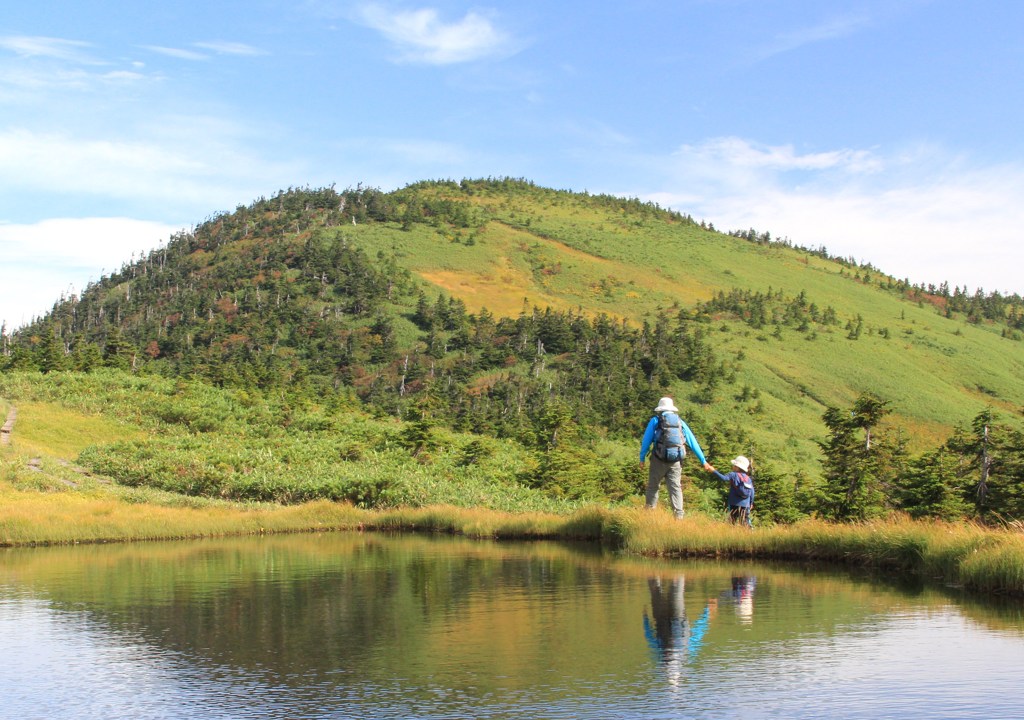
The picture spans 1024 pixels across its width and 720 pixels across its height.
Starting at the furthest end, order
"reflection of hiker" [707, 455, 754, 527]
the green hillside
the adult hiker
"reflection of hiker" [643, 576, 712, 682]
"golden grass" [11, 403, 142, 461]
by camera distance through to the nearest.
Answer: the green hillside
"golden grass" [11, 403, 142, 461]
"reflection of hiker" [707, 455, 754, 527]
the adult hiker
"reflection of hiker" [643, 576, 712, 682]

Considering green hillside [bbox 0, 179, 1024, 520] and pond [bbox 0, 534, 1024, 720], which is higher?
green hillside [bbox 0, 179, 1024, 520]

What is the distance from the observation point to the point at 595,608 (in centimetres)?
1098

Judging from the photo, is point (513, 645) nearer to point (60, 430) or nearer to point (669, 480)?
point (669, 480)

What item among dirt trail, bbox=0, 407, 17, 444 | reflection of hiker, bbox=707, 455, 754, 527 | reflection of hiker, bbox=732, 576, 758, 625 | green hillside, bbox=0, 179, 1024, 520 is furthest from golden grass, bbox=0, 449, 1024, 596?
green hillside, bbox=0, 179, 1024, 520

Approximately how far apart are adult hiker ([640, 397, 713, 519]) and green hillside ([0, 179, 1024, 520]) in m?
26.9

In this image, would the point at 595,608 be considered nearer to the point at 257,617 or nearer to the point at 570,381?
the point at 257,617

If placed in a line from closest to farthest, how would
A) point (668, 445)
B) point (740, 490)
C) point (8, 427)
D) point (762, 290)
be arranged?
point (668, 445)
point (740, 490)
point (8, 427)
point (762, 290)

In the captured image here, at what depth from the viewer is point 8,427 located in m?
47.8

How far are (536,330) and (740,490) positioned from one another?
100402 millimetres

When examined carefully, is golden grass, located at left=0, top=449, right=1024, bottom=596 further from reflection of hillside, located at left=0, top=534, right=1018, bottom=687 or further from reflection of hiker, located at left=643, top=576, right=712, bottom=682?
reflection of hiker, located at left=643, top=576, right=712, bottom=682

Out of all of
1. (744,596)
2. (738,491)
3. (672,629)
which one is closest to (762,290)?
(738,491)

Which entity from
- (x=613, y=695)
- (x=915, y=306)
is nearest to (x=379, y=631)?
(x=613, y=695)

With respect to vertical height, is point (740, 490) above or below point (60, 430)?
above

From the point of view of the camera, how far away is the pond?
6.98 meters
